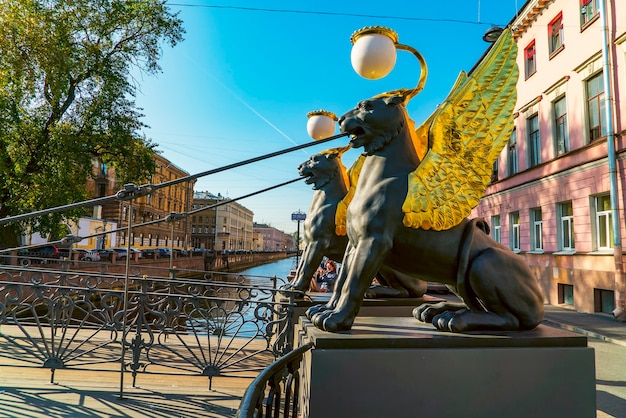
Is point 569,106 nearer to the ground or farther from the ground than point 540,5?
nearer to the ground

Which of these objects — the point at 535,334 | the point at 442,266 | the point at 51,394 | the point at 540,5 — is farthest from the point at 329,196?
the point at 540,5

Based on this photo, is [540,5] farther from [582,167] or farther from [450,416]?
[450,416]

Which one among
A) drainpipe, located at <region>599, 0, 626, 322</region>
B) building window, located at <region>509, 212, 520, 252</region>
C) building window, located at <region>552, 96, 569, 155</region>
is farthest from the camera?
building window, located at <region>509, 212, 520, 252</region>

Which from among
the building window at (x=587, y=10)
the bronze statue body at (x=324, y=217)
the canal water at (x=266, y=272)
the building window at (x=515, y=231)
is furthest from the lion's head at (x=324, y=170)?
the building window at (x=515, y=231)

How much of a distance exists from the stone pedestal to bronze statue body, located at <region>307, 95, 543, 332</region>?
0.39 feet

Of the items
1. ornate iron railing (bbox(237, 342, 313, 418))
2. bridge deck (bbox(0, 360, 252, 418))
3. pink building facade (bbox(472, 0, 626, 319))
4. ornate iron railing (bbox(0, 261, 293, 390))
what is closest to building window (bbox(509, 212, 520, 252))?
pink building facade (bbox(472, 0, 626, 319))

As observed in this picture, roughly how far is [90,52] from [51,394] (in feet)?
48.5

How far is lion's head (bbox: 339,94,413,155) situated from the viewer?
2270 millimetres

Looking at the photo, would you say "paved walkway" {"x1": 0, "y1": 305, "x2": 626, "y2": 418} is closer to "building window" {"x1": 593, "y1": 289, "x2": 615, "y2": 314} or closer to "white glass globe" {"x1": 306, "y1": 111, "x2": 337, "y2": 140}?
"white glass globe" {"x1": 306, "y1": 111, "x2": 337, "y2": 140}

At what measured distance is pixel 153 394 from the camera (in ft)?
12.1

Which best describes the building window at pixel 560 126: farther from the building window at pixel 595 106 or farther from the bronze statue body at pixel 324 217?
the bronze statue body at pixel 324 217

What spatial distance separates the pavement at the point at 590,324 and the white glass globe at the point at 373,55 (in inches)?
270

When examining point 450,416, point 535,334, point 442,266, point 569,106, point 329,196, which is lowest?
point 450,416

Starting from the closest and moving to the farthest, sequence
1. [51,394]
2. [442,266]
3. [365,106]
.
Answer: [442,266] < [365,106] < [51,394]
